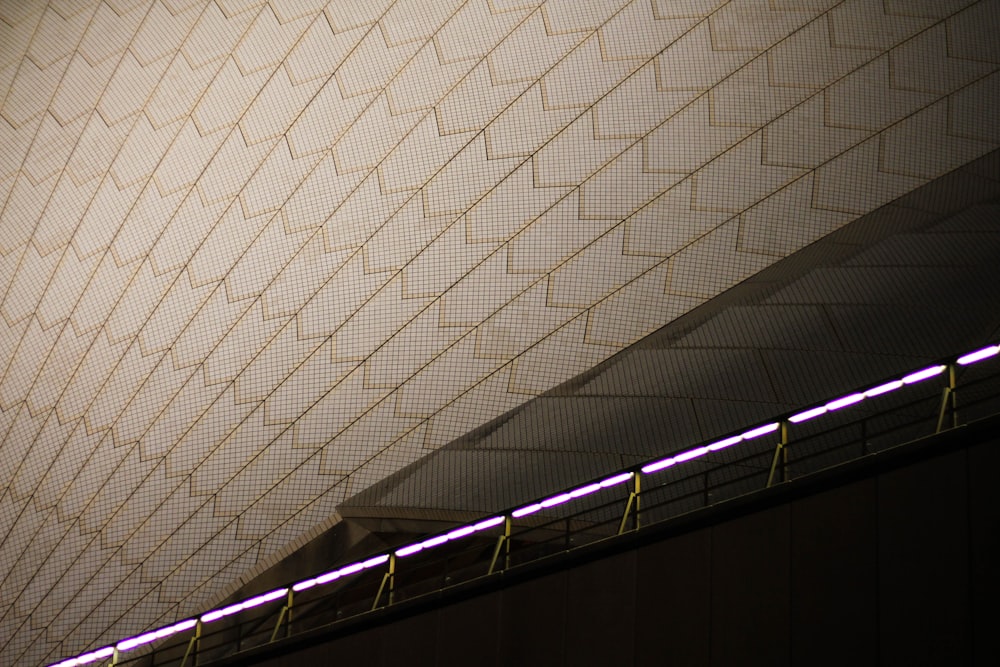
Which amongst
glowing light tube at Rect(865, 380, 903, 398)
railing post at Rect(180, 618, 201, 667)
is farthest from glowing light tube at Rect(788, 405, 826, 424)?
railing post at Rect(180, 618, 201, 667)

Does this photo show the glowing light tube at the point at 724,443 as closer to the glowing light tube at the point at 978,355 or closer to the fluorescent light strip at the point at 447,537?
the glowing light tube at the point at 978,355

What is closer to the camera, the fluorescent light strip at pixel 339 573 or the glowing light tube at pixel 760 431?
the glowing light tube at pixel 760 431

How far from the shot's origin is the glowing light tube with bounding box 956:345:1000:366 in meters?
5.39

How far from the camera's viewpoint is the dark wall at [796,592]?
5.03 m

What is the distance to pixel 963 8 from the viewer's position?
8500 millimetres

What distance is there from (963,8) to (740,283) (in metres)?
2.97

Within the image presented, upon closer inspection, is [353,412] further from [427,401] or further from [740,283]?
[740,283]

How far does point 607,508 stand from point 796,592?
124 cm

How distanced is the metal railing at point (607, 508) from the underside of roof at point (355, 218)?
2.28ft

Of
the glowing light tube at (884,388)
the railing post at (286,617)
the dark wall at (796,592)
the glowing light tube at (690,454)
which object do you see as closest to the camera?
the dark wall at (796,592)

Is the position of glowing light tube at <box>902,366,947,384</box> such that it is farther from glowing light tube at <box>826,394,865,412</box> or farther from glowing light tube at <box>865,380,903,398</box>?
glowing light tube at <box>826,394,865,412</box>

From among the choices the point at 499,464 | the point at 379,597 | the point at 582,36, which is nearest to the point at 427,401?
the point at 499,464

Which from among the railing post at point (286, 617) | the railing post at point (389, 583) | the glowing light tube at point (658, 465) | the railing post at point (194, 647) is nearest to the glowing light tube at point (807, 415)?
the glowing light tube at point (658, 465)

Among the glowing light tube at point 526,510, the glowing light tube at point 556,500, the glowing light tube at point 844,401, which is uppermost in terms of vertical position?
the glowing light tube at point 844,401
